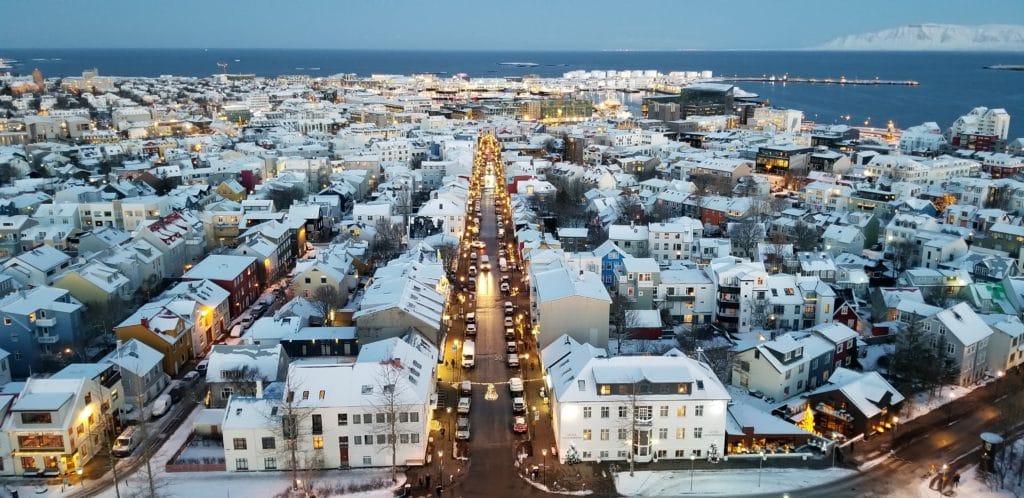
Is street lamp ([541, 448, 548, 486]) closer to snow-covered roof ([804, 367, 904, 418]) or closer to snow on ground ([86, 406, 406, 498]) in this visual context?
snow on ground ([86, 406, 406, 498])

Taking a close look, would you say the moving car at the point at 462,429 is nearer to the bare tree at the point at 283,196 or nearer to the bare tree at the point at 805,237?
the bare tree at the point at 805,237

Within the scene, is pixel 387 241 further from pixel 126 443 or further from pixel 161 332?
pixel 126 443

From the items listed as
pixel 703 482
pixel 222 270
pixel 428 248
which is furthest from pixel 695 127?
pixel 703 482


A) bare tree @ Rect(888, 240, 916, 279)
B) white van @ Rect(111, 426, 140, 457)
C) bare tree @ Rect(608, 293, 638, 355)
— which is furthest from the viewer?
bare tree @ Rect(888, 240, 916, 279)

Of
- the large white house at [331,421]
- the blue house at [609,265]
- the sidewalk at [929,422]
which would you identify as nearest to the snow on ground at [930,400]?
the sidewalk at [929,422]

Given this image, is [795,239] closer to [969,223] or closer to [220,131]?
[969,223]

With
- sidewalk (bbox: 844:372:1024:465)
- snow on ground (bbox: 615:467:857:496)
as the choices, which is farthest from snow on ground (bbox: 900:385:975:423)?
snow on ground (bbox: 615:467:857:496)
